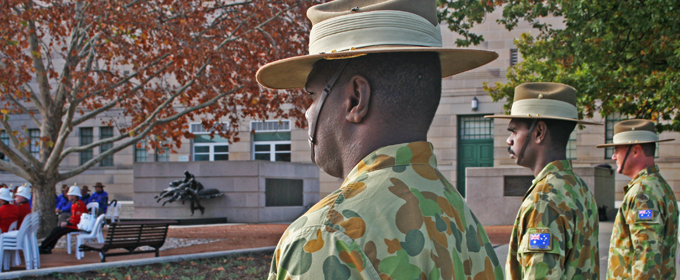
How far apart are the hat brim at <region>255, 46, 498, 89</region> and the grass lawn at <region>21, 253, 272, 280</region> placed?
6.76m

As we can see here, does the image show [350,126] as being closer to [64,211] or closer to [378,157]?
[378,157]

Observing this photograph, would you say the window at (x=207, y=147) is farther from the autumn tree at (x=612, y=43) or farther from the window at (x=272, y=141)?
the autumn tree at (x=612, y=43)

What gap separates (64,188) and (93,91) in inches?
391

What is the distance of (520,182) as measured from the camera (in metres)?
Answer: 17.5

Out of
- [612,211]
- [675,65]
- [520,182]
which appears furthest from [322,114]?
[612,211]

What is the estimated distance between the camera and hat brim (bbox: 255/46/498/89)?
1670mm

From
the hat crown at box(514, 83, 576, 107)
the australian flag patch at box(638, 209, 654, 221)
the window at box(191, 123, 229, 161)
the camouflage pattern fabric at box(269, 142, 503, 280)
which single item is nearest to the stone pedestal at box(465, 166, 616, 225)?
the australian flag patch at box(638, 209, 654, 221)

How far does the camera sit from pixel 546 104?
3799mm

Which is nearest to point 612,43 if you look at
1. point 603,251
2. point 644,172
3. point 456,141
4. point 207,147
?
point 603,251

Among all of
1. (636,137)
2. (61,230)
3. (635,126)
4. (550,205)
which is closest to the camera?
(550,205)

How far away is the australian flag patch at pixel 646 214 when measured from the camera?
15.1 feet

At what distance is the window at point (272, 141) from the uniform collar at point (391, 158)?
97.0ft

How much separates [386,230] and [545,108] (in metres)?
2.63

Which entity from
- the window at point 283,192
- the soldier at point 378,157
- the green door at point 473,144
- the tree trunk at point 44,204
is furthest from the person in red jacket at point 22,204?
the green door at point 473,144
